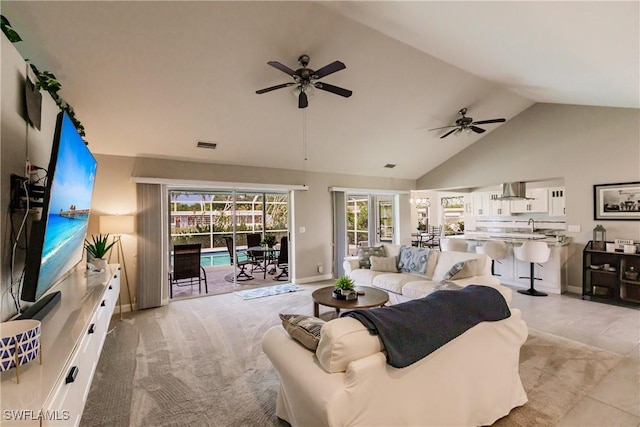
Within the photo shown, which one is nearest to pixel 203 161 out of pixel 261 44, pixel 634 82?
pixel 261 44

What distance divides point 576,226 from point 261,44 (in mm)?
5995

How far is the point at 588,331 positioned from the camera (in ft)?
11.7

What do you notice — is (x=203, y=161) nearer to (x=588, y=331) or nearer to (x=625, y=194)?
(x=588, y=331)

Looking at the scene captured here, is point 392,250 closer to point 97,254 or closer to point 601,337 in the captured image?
point 601,337

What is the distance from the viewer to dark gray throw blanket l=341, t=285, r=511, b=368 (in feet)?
4.94

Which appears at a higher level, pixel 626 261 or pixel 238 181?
pixel 238 181

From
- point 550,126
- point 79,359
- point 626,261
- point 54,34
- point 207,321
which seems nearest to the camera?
point 79,359

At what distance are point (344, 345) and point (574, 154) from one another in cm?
614

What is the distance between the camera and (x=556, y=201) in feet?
23.0

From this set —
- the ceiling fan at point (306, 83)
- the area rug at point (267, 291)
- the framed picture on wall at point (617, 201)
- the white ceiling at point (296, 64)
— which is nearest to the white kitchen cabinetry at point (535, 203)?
the framed picture on wall at point (617, 201)

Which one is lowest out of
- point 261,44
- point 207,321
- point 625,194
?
point 207,321

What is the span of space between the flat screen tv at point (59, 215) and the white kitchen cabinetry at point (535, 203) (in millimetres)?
8773

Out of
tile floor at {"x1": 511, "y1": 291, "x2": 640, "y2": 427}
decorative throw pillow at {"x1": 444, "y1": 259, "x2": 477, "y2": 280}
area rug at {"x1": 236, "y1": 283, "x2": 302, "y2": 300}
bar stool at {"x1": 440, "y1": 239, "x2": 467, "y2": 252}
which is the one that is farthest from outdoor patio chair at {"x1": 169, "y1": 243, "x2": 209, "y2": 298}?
tile floor at {"x1": 511, "y1": 291, "x2": 640, "y2": 427}

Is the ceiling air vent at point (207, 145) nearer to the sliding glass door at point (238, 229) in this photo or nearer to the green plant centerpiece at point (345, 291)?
the sliding glass door at point (238, 229)
